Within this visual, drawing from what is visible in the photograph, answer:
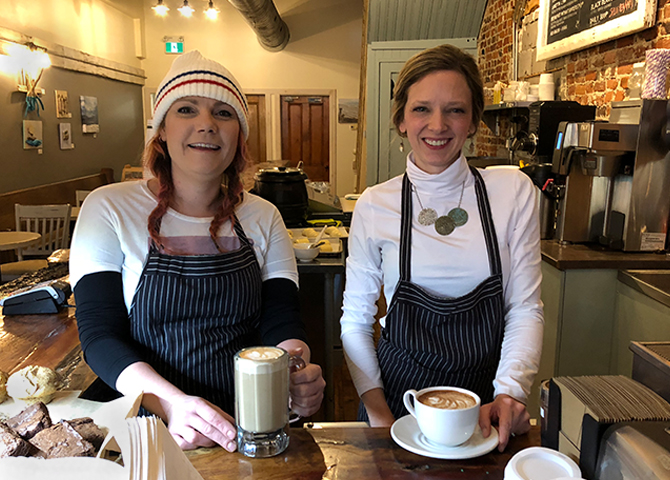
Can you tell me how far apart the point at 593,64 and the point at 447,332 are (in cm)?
305

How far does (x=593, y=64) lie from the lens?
3.73 meters

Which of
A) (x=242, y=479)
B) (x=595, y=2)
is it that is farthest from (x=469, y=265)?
(x=595, y=2)

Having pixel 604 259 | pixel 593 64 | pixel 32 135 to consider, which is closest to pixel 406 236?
pixel 604 259

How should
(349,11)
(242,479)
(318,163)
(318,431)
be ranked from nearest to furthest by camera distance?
(242,479)
(318,431)
(349,11)
(318,163)

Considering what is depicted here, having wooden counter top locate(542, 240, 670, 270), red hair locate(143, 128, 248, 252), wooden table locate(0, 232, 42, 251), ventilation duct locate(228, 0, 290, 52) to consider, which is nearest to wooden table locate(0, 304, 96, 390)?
red hair locate(143, 128, 248, 252)

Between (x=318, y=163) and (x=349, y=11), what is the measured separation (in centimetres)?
270

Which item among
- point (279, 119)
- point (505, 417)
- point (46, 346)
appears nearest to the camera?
point (505, 417)

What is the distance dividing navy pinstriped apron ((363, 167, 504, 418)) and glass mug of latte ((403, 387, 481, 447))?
413 mm

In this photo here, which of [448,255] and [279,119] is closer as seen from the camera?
[448,255]

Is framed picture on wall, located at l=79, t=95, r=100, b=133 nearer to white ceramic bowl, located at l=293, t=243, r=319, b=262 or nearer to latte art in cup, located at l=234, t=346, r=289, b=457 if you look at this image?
white ceramic bowl, located at l=293, t=243, r=319, b=262

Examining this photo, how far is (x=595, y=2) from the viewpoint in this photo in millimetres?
3520

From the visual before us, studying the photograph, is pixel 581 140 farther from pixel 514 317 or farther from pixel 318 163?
pixel 318 163

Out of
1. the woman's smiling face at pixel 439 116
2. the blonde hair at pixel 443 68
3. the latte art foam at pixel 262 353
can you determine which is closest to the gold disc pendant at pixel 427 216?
the woman's smiling face at pixel 439 116

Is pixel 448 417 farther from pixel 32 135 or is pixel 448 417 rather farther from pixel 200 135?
pixel 32 135
